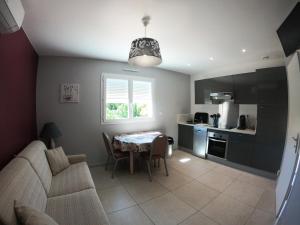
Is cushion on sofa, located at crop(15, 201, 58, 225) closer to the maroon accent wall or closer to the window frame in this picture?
the maroon accent wall

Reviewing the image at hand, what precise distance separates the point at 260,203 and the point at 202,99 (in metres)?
2.75

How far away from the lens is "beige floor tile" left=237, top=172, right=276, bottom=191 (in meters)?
2.58

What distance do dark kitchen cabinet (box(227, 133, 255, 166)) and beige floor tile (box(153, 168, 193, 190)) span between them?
118 cm

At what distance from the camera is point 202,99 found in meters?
4.30

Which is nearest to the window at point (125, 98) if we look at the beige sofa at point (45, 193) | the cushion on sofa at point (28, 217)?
the beige sofa at point (45, 193)

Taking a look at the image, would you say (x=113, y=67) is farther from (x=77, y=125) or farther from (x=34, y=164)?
(x=34, y=164)

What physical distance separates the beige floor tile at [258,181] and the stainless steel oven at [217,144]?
0.57m

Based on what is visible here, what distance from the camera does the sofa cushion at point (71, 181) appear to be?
67.6 inches

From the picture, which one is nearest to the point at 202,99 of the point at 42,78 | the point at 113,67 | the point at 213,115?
the point at 213,115

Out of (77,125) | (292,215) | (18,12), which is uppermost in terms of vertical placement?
(18,12)

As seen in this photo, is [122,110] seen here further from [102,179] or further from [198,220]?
[198,220]

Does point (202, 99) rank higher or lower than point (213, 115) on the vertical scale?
higher

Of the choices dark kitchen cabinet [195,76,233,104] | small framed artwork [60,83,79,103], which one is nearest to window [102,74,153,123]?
small framed artwork [60,83,79,103]

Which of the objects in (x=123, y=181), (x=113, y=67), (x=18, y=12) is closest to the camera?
(x=18, y=12)
